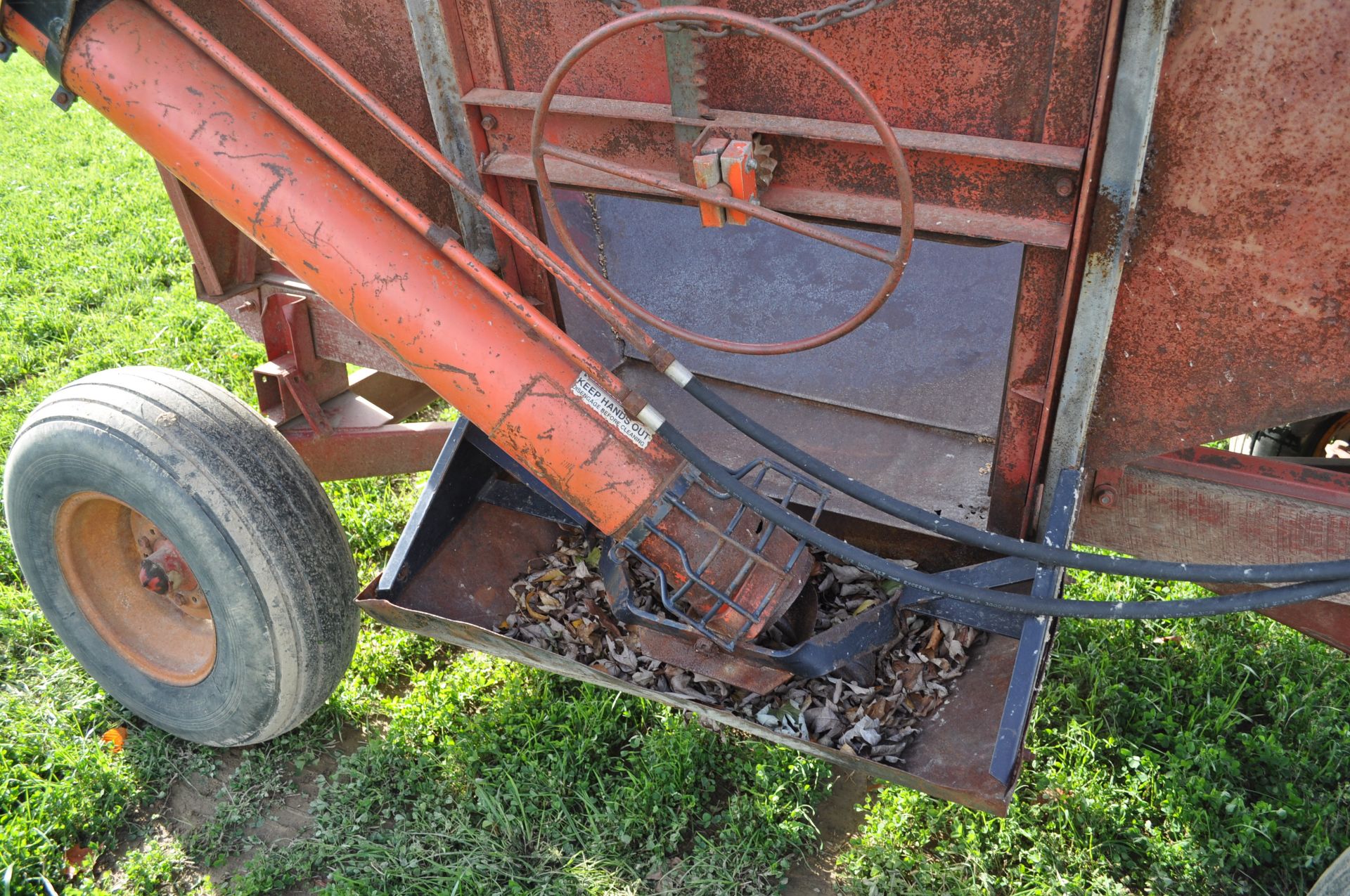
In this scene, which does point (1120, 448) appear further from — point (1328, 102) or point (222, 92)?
point (222, 92)

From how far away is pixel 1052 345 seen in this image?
2.01 metres

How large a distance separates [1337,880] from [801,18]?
185 centimetres

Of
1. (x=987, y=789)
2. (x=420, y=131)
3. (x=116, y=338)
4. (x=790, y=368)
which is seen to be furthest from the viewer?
(x=116, y=338)

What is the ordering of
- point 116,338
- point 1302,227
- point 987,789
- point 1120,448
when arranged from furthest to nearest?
point 116,338, point 1120,448, point 987,789, point 1302,227

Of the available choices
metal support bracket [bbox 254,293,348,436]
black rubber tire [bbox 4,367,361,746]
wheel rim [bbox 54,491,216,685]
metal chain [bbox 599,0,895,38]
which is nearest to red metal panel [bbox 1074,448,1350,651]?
metal chain [bbox 599,0,895,38]

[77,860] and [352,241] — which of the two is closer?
[352,241]

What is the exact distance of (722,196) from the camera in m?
1.88

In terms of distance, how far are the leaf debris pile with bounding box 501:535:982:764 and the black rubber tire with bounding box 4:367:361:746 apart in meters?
0.52

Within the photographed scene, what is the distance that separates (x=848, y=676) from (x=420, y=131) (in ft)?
5.63

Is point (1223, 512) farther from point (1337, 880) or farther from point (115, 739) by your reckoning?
point (115, 739)

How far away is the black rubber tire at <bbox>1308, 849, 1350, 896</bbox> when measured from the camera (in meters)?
1.88

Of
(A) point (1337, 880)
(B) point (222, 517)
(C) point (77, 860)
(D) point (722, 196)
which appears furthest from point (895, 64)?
(C) point (77, 860)

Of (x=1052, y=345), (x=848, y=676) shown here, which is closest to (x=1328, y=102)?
(x=1052, y=345)

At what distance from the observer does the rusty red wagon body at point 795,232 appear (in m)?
1.72
